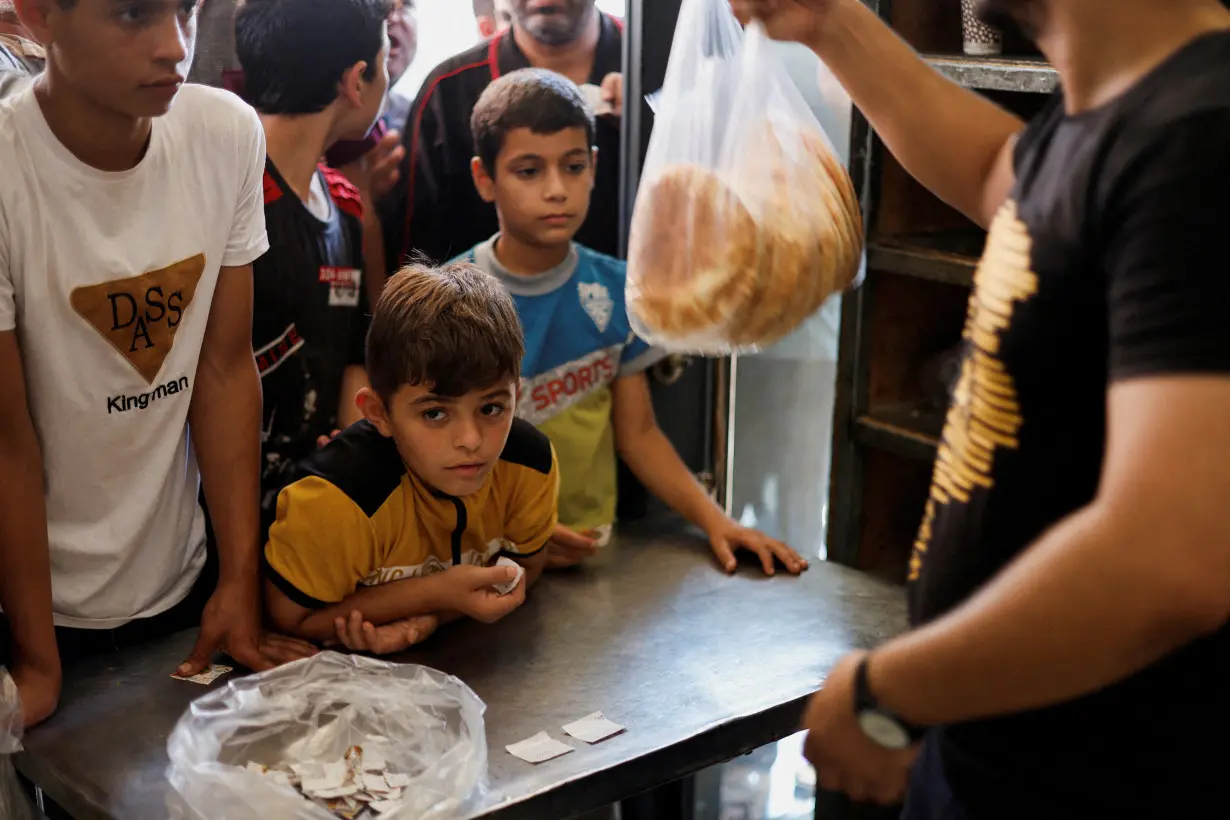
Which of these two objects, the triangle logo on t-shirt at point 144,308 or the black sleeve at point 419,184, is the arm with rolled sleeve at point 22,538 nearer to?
the triangle logo on t-shirt at point 144,308

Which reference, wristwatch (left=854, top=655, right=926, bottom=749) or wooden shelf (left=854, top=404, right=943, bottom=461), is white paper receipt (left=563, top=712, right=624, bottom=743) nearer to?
wristwatch (left=854, top=655, right=926, bottom=749)

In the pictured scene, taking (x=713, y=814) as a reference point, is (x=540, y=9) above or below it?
above

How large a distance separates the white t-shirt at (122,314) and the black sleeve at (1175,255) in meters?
1.10

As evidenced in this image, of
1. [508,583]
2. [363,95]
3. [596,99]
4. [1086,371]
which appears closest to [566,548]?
[508,583]

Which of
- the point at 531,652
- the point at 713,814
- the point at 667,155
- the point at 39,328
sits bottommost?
the point at 713,814

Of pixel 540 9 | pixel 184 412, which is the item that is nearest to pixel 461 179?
pixel 540 9

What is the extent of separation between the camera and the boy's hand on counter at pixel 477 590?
1.51 meters

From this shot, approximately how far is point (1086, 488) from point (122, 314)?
3.53 feet

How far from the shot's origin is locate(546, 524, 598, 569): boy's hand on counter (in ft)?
5.78

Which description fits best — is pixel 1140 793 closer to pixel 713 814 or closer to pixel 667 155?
pixel 667 155

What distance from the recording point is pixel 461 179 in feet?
6.69

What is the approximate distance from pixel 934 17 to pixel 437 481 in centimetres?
108

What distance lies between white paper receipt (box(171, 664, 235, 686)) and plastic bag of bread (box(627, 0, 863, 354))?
683mm

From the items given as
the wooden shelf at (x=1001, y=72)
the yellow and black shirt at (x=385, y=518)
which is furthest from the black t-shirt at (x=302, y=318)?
the wooden shelf at (x=1001, y=72)
